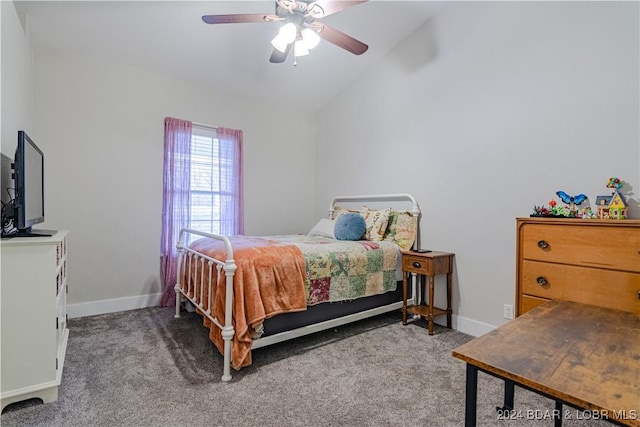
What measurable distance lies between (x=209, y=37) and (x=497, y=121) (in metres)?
2.69

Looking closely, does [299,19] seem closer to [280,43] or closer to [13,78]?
[280,43]

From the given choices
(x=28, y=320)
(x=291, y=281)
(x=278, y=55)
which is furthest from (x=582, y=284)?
(x=28, y=320)

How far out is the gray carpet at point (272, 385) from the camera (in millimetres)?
1653

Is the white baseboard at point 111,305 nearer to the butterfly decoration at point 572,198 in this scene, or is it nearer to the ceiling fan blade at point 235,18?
the ceiling fan blade at point 235,18

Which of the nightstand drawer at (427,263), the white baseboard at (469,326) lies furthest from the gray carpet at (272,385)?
the nightstand drawer at (427,263)

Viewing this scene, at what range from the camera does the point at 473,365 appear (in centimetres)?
91

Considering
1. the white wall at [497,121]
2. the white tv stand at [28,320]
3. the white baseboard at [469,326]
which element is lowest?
the white baseboard at [469,326]

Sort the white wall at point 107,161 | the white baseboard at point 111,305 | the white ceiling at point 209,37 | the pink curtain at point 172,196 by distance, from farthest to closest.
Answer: the pink curtain at point 172,196 → the white baseboard at point 111,305 → the white wall at point 107,161 → the white ceiling at point 209,37

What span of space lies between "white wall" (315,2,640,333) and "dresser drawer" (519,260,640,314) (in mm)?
510

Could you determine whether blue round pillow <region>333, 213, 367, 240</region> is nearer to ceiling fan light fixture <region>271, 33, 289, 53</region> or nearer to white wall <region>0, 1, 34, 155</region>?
ceiling fan light fixture <region>271, 33, 289, 53</region>

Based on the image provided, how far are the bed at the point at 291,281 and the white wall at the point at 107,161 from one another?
57 centimetres

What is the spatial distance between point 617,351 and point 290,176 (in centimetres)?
387

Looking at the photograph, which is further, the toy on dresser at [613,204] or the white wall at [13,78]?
the white wall at [13,78]

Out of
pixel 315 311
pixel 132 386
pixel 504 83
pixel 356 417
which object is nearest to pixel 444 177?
pixel 504 83
